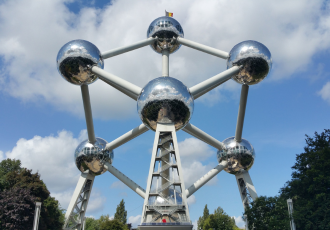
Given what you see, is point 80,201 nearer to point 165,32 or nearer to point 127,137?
point 127,137

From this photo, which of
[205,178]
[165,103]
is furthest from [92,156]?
[165,103]

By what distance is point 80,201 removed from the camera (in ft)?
75.2

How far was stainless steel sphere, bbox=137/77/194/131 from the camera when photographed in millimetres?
15078

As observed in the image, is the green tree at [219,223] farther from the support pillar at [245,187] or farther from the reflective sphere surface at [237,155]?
the reflective sphere surface at [237,155]

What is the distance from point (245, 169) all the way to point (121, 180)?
8851 mm

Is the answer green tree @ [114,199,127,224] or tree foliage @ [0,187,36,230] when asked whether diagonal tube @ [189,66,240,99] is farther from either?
green tree @ [114,199,127,224]

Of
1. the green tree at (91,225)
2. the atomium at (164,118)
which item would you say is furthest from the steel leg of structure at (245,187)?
the green tree at (91,225)

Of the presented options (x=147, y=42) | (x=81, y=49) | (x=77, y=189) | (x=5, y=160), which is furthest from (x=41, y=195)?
(x=147, y=42)

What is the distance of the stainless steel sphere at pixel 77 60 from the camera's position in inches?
Result: 727

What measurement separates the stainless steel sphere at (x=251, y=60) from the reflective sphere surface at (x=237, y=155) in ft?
14.9

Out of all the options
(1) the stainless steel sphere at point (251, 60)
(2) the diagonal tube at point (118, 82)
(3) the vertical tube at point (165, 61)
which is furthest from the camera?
(3) the vertical tube at point (165, 61)

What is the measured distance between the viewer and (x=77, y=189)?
72.3ft

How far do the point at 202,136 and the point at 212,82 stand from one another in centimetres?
424

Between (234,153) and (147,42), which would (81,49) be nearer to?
(147,42)
